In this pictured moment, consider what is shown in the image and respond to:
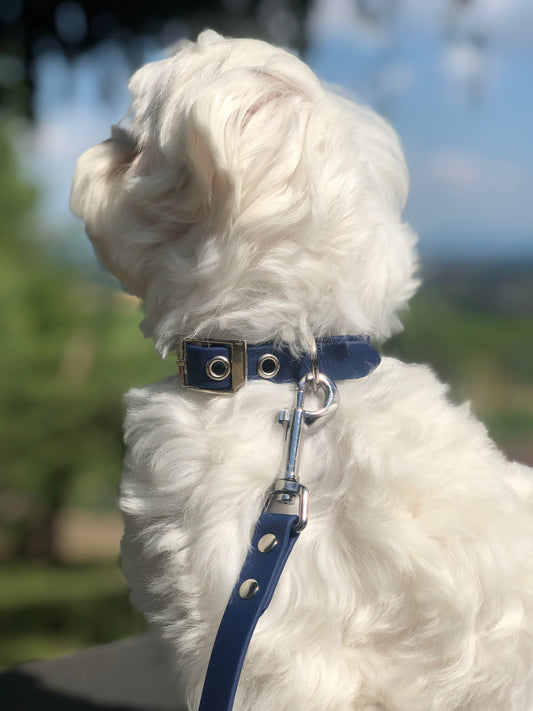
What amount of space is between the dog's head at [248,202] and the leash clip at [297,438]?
6cm

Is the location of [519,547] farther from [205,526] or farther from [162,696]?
[162,696]

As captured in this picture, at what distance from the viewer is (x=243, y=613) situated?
0.80 m

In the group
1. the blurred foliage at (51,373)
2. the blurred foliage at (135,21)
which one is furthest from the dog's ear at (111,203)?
the blurred foliage at (51,373)

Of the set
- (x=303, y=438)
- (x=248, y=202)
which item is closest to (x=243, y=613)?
(x=303, y=438)

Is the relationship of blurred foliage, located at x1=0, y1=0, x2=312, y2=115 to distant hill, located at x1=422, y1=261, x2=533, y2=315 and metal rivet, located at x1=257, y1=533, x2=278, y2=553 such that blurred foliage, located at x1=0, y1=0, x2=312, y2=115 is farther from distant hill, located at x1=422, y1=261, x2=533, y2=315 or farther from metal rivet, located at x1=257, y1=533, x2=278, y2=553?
metal rivet, located at x1=257, y1=533, x2=278, y2=553

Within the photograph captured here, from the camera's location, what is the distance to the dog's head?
89cm

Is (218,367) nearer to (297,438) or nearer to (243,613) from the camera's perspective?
(297,438)

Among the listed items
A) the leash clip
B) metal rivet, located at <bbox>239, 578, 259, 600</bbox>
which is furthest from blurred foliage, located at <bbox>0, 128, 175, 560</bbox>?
metal rivet, located at <bbox>239, 578, 259, 600</bbox>

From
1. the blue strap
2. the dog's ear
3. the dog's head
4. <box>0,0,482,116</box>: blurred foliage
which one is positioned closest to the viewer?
the blue strap

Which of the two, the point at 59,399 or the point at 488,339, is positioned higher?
the point at 488,339

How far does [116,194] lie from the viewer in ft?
3.44

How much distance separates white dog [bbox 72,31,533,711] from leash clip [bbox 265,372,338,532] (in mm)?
26

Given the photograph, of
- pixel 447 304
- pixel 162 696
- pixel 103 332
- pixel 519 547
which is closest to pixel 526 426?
pixel 447 304

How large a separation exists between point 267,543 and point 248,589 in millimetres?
62
